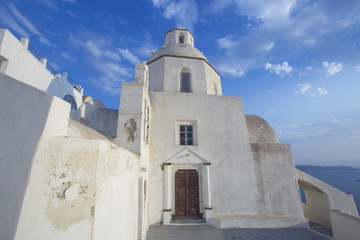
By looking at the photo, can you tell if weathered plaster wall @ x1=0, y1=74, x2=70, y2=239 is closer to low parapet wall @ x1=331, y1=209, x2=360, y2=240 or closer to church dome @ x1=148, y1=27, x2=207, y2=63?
low parapet wall @ x1=331, y1=209, x2=360, y2=240

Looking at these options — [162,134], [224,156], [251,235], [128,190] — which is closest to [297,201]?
[251,235]

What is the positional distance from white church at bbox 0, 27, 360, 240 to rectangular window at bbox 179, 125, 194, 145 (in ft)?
0.18

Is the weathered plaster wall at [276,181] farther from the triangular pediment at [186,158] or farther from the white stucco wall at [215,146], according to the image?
the triangular pediment at [186,158]

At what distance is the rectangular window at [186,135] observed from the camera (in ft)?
28.9

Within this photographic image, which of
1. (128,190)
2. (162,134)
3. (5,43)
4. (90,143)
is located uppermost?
(5,43)

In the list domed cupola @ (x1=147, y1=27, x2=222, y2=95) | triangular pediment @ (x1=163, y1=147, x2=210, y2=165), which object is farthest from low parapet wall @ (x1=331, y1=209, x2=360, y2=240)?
domed cupola @ (x1=147, y1=27, x2=222, y2=95)

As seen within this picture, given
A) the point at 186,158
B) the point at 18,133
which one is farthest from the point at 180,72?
the point at 18,133

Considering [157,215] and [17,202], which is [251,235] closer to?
[157,215]

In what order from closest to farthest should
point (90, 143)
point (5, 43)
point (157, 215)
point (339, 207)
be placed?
point (90, 143) < point (5, 43) < point (157, 215) < point (339, 207)

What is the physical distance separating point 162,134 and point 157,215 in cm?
363

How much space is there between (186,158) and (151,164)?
1693 mm

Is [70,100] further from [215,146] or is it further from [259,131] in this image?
[259,131]

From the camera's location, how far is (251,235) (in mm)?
6691

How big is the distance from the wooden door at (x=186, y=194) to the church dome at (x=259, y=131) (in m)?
4.35
